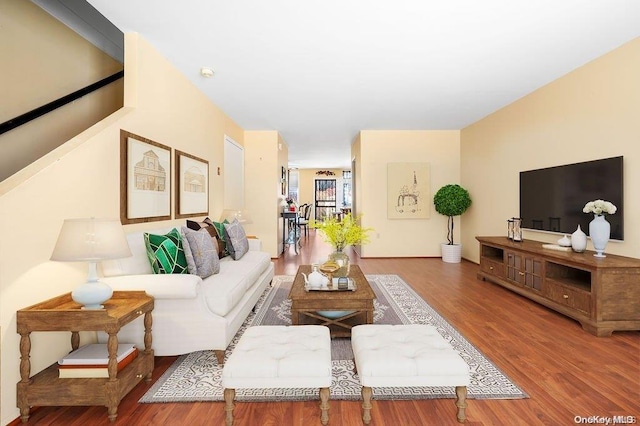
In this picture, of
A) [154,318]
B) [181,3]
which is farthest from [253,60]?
[154,318]

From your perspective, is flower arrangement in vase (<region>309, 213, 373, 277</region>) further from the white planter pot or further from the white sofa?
the white planter pot

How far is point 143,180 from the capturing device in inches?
120

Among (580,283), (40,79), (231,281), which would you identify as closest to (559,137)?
(580,283)

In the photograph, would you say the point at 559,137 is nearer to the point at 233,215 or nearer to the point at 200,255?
the point at 200,255

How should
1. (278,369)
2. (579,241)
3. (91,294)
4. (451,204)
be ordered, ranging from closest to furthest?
(278,369) < (91,294) < (579,241) < (451,204)

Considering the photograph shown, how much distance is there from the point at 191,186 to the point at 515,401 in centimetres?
389

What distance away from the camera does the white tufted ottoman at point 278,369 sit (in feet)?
5.13

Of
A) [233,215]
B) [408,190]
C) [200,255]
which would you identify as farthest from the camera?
[408,190]

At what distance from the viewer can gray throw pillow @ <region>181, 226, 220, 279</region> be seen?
286cm

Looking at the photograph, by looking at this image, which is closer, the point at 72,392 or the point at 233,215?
the point at 72,392

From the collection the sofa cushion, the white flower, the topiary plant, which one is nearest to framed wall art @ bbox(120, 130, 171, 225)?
the sofa cushion

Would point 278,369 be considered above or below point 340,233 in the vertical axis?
below

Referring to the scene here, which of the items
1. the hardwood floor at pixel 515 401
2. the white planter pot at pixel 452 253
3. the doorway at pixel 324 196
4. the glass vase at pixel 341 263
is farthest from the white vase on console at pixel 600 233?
the doorway at pixel 324 196

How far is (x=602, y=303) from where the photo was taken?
9.24ft
